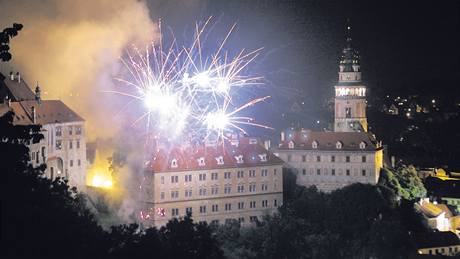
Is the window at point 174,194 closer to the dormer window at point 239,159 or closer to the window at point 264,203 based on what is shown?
the dormer window at point 239,159

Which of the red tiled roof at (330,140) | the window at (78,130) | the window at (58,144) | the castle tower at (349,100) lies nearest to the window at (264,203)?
the red tiled roof at (330,140)

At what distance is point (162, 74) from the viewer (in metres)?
79.7

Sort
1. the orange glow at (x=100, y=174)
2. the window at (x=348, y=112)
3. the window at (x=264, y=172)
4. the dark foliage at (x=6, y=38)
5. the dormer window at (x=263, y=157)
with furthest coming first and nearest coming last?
1. the window at (x=348, y=112)
2. the dormer window at (x=263, y=157)
3. the window at (x=264, y=172)
4. the orange glow at (x=100, y=174)
5. the dark foliage at (x=6, y=38)

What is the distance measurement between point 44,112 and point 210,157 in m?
10.4

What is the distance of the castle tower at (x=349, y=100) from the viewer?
302ft

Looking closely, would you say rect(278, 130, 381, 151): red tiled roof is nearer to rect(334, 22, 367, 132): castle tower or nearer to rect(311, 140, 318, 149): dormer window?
rect(311, 140, 318, 149): dormer window

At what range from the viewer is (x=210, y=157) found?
256 ft

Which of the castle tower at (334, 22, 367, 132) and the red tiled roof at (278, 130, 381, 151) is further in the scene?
the castle tower at (334, 22, 367, 132)

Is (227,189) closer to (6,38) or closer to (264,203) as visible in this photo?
(264,203)

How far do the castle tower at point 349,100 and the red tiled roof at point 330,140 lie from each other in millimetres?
6250

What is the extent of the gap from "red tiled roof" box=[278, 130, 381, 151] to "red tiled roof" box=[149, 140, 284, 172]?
3525 mm

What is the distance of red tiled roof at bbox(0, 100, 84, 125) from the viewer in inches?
2869

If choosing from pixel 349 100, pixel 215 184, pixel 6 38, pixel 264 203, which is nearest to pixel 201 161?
pixel 215 184

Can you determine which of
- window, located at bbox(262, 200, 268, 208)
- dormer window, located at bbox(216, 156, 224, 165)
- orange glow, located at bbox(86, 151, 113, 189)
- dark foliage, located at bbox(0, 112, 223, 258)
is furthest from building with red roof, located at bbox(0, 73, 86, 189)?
dark foliage, located at bbox(0, 112, 223, 258)
